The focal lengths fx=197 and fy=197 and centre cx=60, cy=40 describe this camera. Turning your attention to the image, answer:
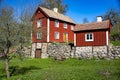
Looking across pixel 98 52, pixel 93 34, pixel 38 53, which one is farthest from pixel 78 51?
pixel 38 53

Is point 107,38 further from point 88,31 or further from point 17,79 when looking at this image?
point 17,79

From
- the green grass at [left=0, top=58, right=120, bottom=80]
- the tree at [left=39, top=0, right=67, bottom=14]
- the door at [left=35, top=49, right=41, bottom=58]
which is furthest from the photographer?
the tree at [left=39, top=0, right=67, bottom=14]

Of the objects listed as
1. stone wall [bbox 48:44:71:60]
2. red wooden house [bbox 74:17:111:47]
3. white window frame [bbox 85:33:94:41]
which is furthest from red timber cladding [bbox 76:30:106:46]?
stone wall [bbox 48:44:71:60]

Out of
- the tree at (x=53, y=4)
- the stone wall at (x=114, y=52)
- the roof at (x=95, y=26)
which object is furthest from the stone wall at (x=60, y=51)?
the tree at (x=53, y=4)

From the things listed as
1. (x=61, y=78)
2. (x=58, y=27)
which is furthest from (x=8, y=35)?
(x=58, y=27)

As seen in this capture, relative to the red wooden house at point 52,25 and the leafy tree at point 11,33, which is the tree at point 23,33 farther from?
the red wooden house at point 52,25

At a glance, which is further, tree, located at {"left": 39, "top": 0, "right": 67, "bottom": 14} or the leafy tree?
tree, located at {"left": 39, "top": 0, "right": 67, "bottom": 14}

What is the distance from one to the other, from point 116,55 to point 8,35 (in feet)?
55.1

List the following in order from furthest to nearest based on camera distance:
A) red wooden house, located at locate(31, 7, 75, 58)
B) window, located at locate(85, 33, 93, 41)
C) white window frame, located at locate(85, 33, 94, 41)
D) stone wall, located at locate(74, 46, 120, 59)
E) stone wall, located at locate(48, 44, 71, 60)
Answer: red wooden house, located at locate(31, 7, 75, 58) → stone wall, located at locate(48, 44, 71, 60) → window, located at locate(85, 33, 93, 41) → white window frame, located at locate(85, 33, 94, 41) → stone wall, located at locate(74, 46, 120, 59)

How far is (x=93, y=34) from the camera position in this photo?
100 feet

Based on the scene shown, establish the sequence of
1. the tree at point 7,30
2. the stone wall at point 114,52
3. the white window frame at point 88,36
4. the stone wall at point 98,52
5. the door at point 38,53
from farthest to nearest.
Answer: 1. the door at point 38,53
2. the white window frame at point 88,36
3. the stone wall at point 98,52
4. the stone wall at point 114,52
5. the tree at point 7,30

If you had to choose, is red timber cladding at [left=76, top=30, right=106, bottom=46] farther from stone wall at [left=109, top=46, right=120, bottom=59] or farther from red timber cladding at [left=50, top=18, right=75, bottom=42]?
red timber cladding at [left=50, top=18, right=75, bottom=42]

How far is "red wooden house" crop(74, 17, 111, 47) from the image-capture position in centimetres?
2944

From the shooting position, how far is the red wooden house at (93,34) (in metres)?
29.4
